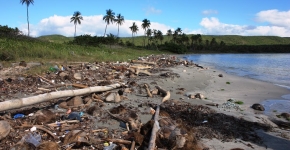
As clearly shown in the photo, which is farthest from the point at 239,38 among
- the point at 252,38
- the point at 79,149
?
the point at 79,149

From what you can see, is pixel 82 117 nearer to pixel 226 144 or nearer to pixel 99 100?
pixel 99 100

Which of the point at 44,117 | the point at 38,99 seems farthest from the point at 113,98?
the point at 44,117

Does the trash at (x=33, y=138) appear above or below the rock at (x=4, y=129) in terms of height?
below

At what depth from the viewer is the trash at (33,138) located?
4.15 meters

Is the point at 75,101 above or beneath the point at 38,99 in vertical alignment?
beneath

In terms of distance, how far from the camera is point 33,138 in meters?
4.24

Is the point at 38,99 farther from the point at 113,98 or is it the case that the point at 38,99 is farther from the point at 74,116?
the point at 113,98

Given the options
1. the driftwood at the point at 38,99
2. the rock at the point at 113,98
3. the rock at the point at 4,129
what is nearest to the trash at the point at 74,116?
the driftwood at the point at 38,99

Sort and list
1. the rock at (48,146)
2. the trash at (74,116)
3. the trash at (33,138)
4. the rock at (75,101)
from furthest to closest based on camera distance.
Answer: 1. the rock at (75,101)
2. the trash at (74,116)
3. the trash at (33,138)
4. the rock at (48,146)

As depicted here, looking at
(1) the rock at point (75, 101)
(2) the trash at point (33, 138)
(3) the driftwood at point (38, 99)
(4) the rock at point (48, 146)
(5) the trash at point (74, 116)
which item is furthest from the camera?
(1) the rock at point (75, 101)

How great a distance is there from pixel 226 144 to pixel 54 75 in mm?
8796

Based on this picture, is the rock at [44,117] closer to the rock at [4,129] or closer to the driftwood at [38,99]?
the driftwood at [38,99]

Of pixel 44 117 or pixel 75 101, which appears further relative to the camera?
pixel 75 101

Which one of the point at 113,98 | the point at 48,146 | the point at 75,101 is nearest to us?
the point at 48,146
